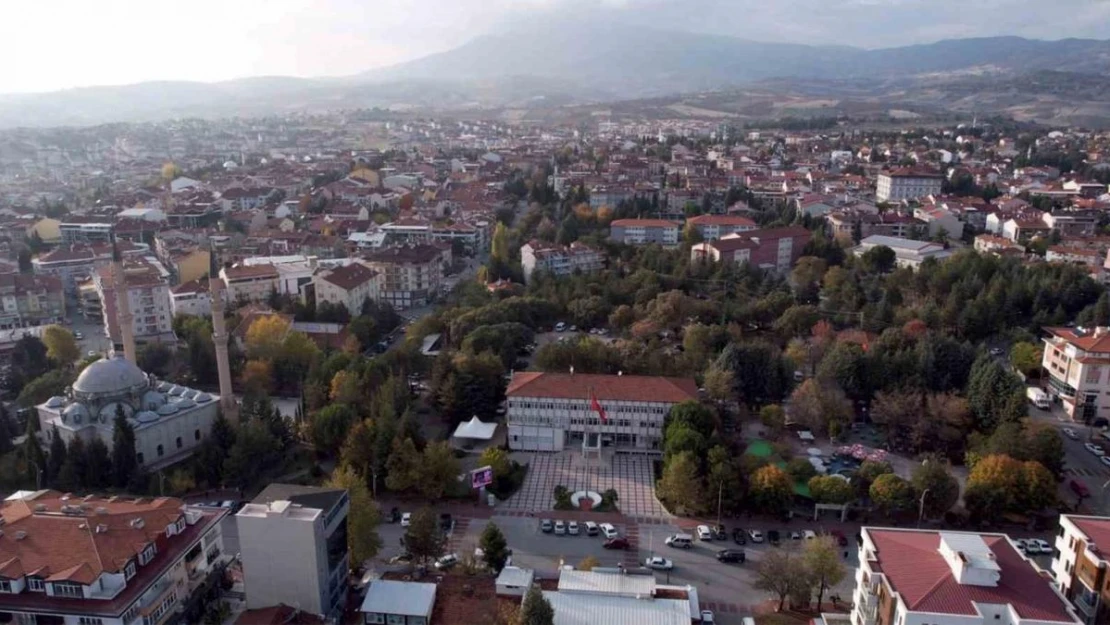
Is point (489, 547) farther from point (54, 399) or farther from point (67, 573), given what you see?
point (54, 399)

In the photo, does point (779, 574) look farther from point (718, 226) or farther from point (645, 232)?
point (718, 226)

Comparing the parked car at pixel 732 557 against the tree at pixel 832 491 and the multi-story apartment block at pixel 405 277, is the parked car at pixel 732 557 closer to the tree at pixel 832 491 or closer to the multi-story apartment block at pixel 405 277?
the tree at pixel 832 491

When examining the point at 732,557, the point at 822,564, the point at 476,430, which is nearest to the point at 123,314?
the point at 476,430

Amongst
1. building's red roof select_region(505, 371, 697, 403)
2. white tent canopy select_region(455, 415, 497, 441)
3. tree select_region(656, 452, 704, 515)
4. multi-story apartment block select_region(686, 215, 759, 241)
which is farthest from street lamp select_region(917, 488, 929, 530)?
multi-story apartment block select_region(686, 215, 759, 241)

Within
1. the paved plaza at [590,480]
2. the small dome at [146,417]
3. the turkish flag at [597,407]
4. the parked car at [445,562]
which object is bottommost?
the paved plaza at [590,480]

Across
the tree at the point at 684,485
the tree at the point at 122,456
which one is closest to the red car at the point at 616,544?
the tree at the point at 684,485

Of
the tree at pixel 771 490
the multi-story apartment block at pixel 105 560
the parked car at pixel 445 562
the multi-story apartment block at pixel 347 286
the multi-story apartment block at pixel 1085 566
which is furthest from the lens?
→ the multi-story apartment block at pixel 347 286
